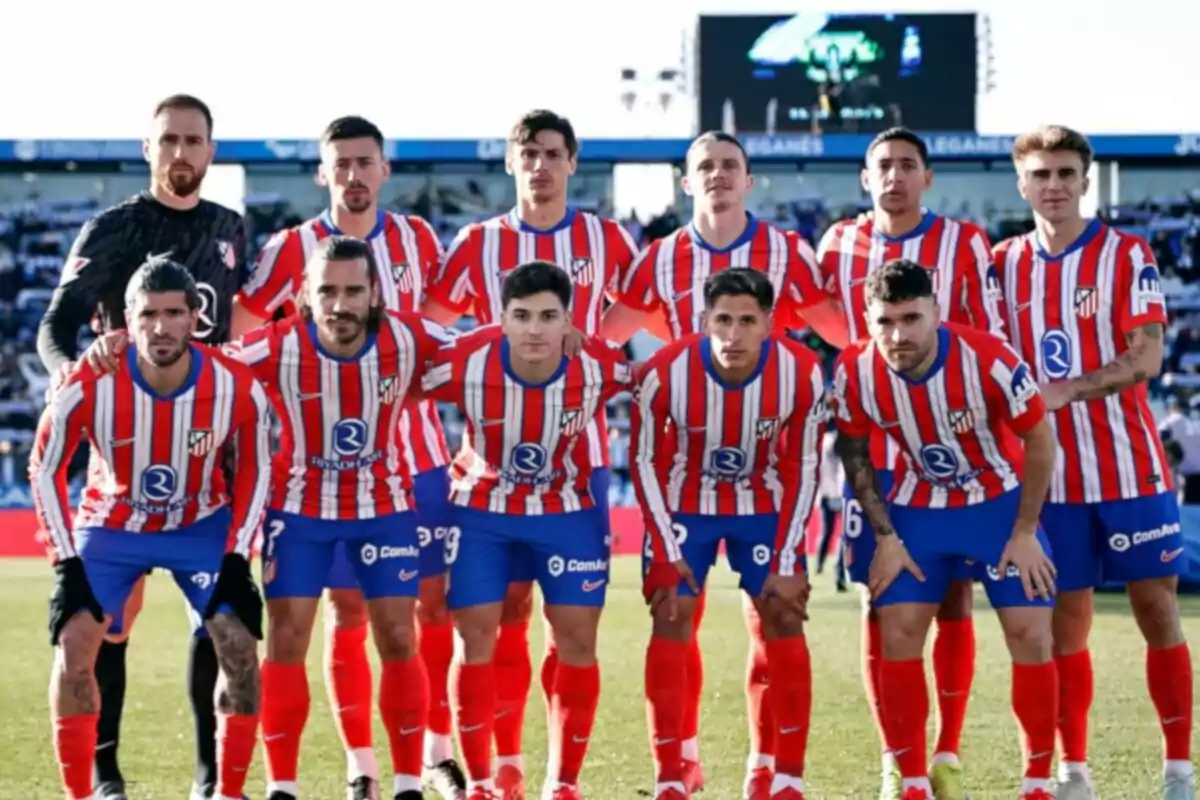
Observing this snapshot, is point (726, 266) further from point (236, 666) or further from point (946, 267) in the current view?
point (236, 666)

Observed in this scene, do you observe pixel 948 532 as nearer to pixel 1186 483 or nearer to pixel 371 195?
pixel 371 195

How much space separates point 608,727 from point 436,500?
186 centimetres

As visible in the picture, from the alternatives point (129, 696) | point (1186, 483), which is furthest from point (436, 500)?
point (1186, 483)

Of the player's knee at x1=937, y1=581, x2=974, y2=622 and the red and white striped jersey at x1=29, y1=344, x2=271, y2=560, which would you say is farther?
the player's knee at x1=937, y1=581, x2=974, y2=622

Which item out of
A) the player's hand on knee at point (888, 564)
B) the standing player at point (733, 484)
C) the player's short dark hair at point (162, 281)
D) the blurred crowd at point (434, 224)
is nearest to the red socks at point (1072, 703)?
the player's hand on knee at point (888, 564)

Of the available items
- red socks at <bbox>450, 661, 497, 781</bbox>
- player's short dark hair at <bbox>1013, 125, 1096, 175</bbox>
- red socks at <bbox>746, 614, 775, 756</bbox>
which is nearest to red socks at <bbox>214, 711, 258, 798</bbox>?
red socks at <bbox>450, 661, 497, 781</bbox>

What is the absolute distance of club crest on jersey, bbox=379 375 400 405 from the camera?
16.5 ft

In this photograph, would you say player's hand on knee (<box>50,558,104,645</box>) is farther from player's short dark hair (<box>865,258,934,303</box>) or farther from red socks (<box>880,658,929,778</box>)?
player's short dark hair (<box>865,258,934,303</box>)

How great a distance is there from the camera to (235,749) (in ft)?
15.5

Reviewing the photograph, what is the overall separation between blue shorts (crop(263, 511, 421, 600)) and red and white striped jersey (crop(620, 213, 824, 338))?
1222 millimetres

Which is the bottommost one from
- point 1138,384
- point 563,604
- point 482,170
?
point 563,604

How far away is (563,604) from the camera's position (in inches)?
197

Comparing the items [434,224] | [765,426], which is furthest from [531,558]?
[434,224]

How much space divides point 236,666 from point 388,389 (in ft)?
3.03
